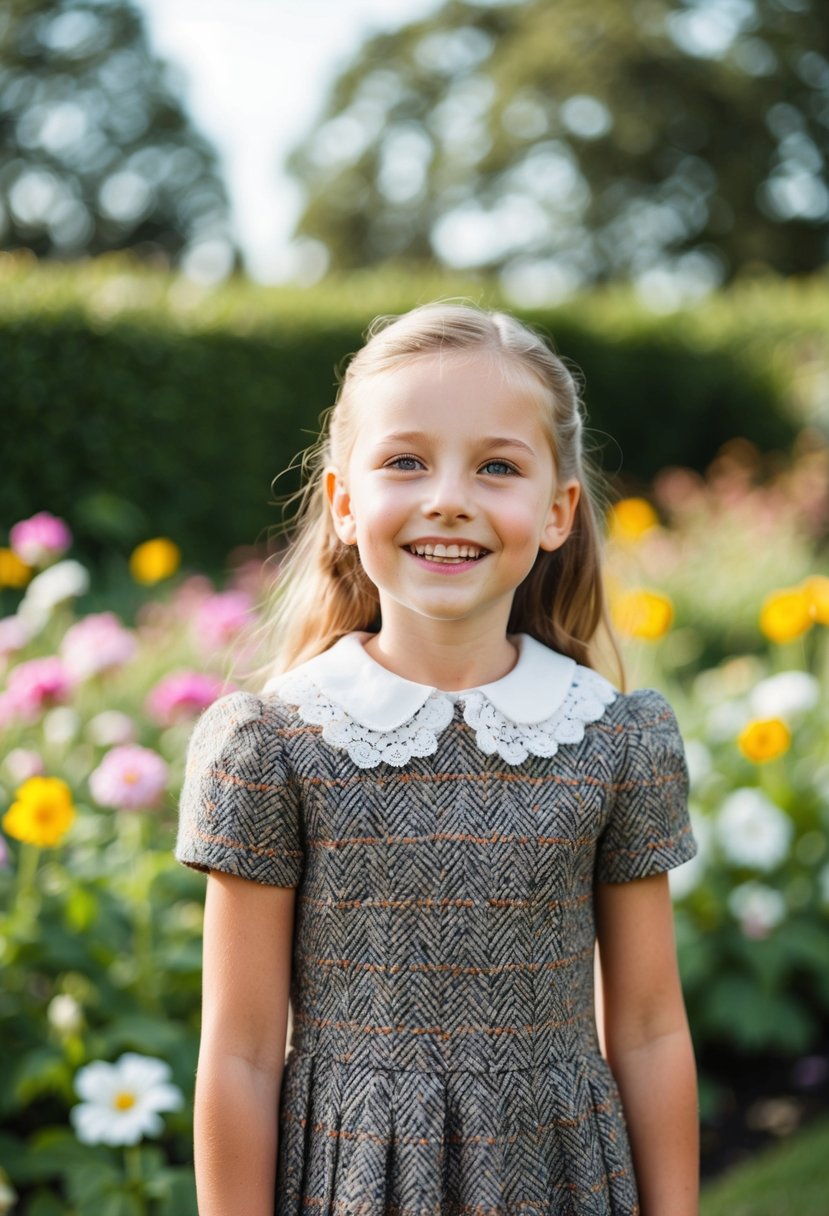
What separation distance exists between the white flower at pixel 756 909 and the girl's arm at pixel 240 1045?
1961 millimetres

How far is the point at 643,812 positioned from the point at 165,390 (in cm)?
518

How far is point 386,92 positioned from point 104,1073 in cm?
3223

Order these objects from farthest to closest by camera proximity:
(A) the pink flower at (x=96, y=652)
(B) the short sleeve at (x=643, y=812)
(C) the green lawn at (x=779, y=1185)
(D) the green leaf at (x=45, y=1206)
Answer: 1. (A) the pink flower at (x=96, y=652)
2. (C) the green lawn at (x=779, y=1185)
3. (D) the green leaf at (x=45, y=1206)
4. (B) the short sleeve at (x=643, y=812)

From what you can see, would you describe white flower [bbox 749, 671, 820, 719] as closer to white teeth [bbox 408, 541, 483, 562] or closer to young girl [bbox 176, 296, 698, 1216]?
young girl [bbox 176, 296, 698, 1216]

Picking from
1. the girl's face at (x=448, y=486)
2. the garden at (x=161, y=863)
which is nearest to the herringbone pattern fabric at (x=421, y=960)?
the girl's face at (x=448, y=486)

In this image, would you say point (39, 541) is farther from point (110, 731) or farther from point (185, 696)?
point (185, 696)

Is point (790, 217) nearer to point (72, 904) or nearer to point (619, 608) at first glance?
point (619, 608)

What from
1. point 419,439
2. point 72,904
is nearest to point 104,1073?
point 72,904

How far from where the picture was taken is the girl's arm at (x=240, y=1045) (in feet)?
4.26

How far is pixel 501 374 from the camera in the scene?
4.50 ft

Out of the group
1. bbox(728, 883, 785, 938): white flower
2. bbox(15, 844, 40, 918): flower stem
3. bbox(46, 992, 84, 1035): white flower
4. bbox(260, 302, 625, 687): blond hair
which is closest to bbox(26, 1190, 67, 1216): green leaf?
bbox(46, 992, 84, 1035): white flower

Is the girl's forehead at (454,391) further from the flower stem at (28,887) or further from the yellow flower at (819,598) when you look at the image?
the yellow flower at (819,598)

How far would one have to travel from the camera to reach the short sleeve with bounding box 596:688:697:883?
1412 mm

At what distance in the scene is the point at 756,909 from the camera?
3.04m
